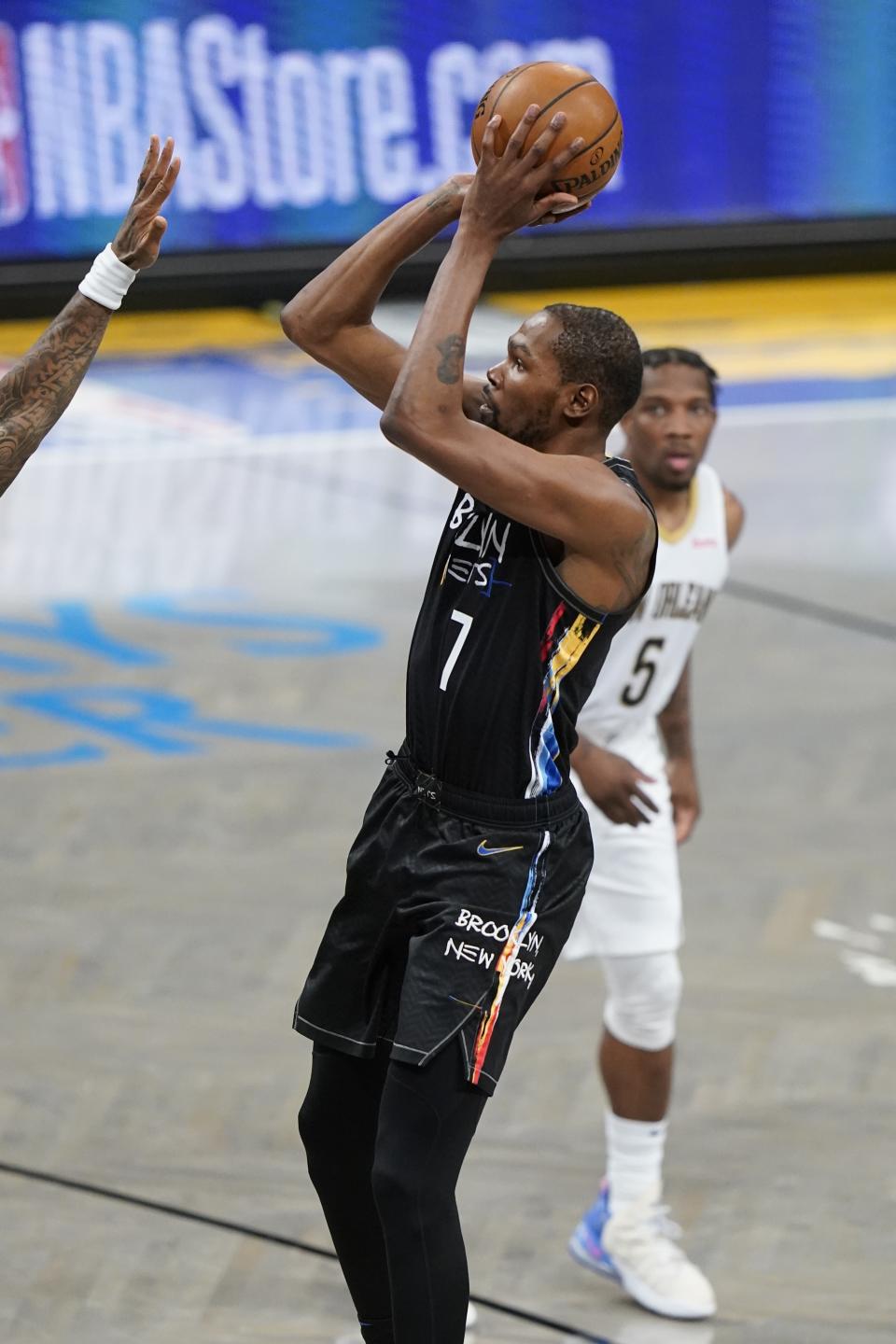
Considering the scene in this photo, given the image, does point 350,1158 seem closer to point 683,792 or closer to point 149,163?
point 683,792

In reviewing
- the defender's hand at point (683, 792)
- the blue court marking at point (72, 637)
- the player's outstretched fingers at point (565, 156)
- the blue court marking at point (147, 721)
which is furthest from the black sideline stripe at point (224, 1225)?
the blue court marking at point (72, 637)

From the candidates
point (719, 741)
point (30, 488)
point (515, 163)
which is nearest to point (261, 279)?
point (30, 488)

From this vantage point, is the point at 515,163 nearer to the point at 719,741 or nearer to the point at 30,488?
the point at 719,741

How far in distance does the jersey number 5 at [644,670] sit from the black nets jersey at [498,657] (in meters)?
0.98

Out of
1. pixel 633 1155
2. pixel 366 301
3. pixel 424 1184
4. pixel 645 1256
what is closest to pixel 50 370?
pixel 366 301

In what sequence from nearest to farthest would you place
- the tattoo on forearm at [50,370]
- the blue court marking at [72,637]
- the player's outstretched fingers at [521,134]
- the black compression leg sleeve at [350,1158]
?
1. the player's outstretched fingers at [521,134]
2. the black compression leg sleeve at [350,1158]
3. the tattoo on forearm at [50,370]
4. the blue court marking at [72,637]

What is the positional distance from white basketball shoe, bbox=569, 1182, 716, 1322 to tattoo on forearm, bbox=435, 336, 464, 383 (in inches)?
81.2

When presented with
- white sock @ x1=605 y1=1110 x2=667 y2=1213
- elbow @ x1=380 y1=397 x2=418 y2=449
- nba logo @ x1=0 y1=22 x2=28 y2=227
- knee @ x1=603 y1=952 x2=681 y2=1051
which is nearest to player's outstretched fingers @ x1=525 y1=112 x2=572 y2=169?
elbow @ x1=380 y1=397 x2=418 y2=449

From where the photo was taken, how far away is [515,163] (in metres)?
3.39

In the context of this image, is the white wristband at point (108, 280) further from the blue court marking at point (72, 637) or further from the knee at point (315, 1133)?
the blue court marking at point (72, 637)

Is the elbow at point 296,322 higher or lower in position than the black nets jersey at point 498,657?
higher

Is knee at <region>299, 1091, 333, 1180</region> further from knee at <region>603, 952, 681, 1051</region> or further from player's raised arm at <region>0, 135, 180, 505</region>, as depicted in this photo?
player's raised arm at <region>0, 135, 180, 505</region>

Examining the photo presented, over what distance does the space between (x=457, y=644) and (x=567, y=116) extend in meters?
0.95

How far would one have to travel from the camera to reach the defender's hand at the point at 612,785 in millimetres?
4469
